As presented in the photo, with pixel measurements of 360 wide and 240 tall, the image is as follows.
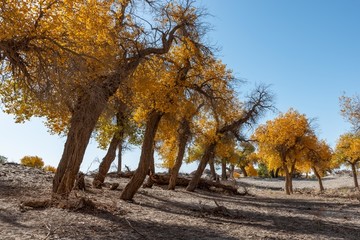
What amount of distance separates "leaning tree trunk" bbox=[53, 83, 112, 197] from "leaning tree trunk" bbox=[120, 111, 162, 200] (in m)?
2.44

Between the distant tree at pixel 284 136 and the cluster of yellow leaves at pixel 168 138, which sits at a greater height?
the distant tree at pixel 284 136

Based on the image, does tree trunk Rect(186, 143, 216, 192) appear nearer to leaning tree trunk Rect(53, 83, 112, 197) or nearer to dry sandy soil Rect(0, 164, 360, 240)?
dry sandy soil Rect(0, 164, 360, 240)

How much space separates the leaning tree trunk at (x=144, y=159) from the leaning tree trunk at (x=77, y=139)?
8.02ft

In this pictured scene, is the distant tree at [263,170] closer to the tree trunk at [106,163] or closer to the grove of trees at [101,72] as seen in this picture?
the grove of trees at [101,72]

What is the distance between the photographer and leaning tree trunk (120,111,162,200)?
1334 centimetres

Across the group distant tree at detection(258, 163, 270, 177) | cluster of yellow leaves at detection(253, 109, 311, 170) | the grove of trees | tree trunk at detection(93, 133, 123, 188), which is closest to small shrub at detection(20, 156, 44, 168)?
the grove of trees

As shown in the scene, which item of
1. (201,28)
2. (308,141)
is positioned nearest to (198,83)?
(201,28)

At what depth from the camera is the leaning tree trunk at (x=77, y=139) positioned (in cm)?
1098

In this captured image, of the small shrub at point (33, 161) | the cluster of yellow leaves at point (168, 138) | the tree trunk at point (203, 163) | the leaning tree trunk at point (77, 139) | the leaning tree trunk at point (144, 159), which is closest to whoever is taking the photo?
the leaning tree trunk at point (77, 139)

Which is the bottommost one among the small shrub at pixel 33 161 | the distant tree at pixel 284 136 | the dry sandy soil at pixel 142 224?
the dry sandy soil at pixel 142 224

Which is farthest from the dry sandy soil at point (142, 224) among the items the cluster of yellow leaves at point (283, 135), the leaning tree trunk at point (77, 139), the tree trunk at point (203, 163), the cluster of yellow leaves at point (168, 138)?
the cluster of yellow leaves at point (283, 135)

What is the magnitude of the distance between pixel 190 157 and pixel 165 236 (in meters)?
34.6

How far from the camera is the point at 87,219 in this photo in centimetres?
846

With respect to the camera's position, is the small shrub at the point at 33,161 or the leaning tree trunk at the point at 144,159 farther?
the small shrub at the point at 33,161
